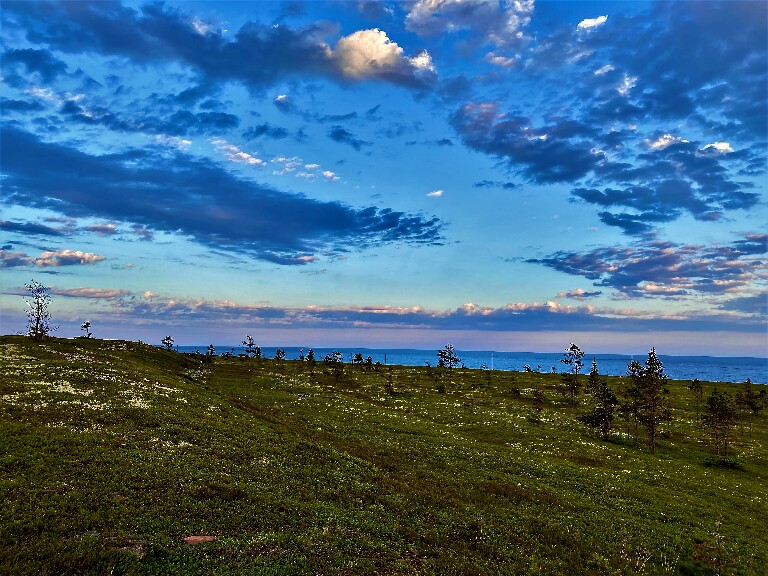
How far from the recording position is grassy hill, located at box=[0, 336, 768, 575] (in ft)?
61.4

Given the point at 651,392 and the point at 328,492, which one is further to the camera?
the point at 651,392

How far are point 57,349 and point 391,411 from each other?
5792cm

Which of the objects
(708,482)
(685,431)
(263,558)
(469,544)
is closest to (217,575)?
(263,558)

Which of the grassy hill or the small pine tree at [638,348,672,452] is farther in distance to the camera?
the small pine tree at [638,348,672,452]

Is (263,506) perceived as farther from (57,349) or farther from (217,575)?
(57,349)

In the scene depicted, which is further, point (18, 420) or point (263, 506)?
point (18, 420)

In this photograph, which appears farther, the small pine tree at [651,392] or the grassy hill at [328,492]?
the small pine tree at [651,392]

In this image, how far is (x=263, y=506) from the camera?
77.3 feet

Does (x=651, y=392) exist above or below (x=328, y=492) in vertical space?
above

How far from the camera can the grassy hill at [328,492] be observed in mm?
18719

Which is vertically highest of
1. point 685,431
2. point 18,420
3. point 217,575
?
point 18,420

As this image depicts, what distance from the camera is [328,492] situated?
88.4ft

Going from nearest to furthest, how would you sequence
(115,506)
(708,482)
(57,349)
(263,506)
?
(115,506) → (263,506) → (708,482) → (57,349)

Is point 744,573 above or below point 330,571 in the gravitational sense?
below
